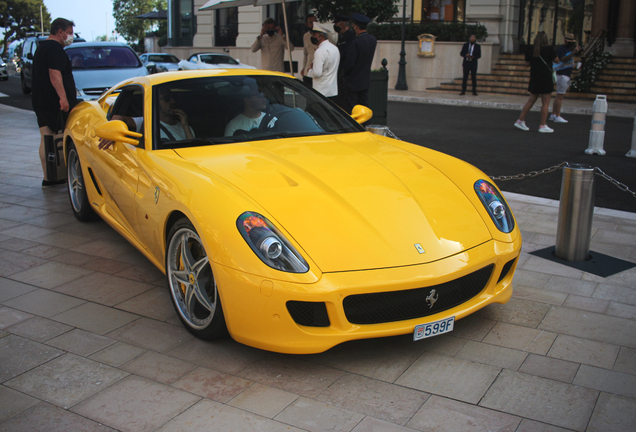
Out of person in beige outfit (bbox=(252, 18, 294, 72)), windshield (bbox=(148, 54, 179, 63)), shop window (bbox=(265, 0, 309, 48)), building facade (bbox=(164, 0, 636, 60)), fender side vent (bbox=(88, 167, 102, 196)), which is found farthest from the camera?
shop window (bbox=(265, 0, 309, 48))

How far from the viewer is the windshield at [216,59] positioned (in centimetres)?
2278

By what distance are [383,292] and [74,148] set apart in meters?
4.03

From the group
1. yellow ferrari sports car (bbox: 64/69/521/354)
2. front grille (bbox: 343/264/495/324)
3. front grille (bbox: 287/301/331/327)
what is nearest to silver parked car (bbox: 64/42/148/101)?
yellow ferrari sports car (bbox: 64/69/521/354)

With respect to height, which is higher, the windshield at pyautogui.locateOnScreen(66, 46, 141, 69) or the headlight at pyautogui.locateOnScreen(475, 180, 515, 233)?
the windshield at pyautogui.locateOnScreen(66, 46, 141, 69)

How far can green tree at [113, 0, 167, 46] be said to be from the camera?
10162 cm

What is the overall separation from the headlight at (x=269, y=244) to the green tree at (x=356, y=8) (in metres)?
21.1

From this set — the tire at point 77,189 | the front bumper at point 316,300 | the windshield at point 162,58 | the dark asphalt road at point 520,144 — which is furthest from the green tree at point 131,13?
the front bumper at point 316,300

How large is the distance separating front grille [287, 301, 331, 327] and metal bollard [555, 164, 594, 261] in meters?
2.68

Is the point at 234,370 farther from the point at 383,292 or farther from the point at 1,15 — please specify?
the point at 1,15

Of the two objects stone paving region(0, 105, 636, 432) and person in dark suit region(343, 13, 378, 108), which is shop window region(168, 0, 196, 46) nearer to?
person in dark suit region(343, 13, 378, 108)

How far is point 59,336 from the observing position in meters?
3.60

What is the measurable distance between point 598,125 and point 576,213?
5.49 m

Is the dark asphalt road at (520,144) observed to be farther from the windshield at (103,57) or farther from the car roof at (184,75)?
the windshield at (103,57)

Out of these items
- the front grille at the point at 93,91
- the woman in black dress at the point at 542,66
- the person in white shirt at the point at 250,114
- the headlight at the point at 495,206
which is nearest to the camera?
the headlight at the point at 495,206
